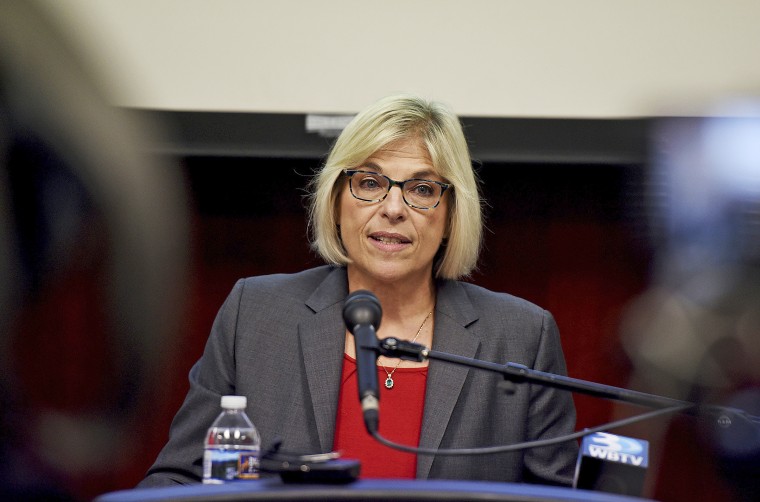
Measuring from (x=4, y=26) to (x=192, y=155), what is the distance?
2.17 m

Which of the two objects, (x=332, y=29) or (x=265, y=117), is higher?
(x=332, y=29)

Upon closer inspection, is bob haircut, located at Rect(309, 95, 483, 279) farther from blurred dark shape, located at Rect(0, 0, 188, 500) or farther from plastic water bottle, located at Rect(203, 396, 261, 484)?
blurred dark shape, located at Rect(0, 0, 188, 500)

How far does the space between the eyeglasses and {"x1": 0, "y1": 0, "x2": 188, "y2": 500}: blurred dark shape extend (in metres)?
1.56

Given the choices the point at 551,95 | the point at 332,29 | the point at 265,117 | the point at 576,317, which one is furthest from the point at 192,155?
the point at 576,317

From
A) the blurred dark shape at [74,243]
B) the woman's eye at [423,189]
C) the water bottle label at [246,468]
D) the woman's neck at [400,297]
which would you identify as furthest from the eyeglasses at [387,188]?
the blurred dark shape at [74,243]

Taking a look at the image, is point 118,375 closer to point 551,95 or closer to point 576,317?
point 551,95

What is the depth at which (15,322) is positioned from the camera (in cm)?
51

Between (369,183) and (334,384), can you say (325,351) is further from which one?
(369,183)

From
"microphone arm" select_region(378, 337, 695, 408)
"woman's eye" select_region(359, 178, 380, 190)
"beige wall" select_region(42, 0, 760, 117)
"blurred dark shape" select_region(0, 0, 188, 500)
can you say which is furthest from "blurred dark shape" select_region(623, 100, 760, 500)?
"blurred dark shape" select_region(0, 0, 188, 500)

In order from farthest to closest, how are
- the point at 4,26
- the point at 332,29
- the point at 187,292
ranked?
1. the point at 332,29
2. the point at 187,292
3. the point at 4,26

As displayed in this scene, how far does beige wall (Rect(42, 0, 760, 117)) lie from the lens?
2498mm

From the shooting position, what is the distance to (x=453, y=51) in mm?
2516

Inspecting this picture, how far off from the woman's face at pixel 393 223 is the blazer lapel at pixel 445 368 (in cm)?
14

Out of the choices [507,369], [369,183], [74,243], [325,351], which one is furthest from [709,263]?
[74,243]
